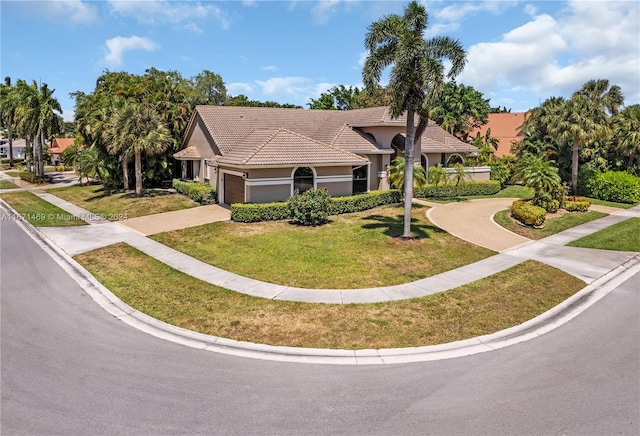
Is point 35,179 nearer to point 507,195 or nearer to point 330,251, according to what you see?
point 330,251

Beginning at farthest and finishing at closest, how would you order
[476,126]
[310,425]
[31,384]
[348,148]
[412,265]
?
[476,126], [348,148], [412,265], [31,384], [310,425]

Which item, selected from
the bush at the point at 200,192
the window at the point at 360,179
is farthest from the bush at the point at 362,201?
the bush at the point at 200,192

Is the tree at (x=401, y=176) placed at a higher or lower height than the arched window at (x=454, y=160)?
lower

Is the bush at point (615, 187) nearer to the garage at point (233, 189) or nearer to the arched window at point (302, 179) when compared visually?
the arched window at point (302, 179)

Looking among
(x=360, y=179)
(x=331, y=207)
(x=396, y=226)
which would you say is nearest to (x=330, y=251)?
(x=396, y=226)

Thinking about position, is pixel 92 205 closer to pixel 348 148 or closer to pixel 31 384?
pixel 348 148

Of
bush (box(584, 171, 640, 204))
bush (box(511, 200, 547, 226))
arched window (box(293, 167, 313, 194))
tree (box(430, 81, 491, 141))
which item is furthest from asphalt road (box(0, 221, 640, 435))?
tree (box(430, 81, 491, 141))

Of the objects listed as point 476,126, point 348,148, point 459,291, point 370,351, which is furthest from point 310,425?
point 476,126
